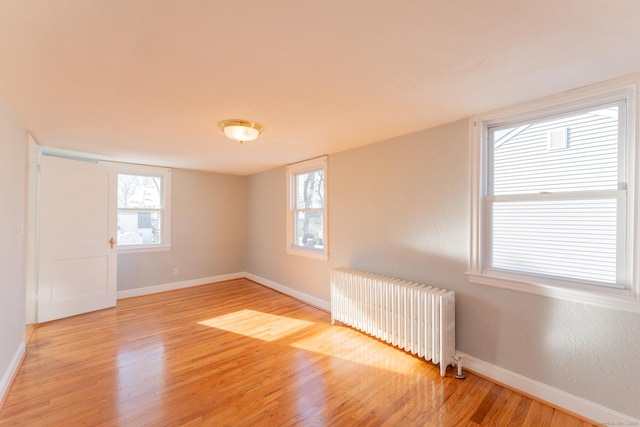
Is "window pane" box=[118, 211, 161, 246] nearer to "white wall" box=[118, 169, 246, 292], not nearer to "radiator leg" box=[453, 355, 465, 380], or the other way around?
"white wall" box=[118, 169, 246, 292]

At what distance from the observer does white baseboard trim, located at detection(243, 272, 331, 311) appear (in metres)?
3.81

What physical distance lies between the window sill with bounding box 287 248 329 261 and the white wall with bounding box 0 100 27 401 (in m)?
3.02

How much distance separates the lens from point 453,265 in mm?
2408

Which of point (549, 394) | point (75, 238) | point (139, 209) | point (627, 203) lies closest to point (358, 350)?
point (549, 394)

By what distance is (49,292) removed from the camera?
3332 mm

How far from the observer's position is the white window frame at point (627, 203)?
163cm

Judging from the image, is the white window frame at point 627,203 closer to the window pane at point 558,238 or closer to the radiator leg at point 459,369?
the window pane at point 558,238

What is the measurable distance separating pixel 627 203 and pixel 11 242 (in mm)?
4524

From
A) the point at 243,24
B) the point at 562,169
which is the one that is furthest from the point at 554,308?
the point at 243,24

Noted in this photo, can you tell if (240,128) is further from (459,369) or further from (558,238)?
(459,369)

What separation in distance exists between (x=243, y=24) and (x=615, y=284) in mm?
2677

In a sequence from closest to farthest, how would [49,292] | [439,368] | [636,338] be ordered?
[636,338] < [439,368] < [49,292]

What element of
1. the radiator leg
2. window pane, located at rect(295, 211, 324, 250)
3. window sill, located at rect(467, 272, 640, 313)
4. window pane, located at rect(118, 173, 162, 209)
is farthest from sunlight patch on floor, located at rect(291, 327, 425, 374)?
window pane, located at rect(118, 173, 162, 209)

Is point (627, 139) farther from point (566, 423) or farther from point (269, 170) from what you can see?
point (269, 170)
